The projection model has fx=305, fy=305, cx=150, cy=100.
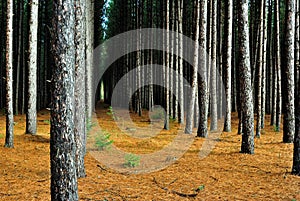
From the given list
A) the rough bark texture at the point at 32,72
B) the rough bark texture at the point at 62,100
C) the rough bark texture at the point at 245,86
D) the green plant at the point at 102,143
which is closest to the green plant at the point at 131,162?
the green plant at the point at 102,143

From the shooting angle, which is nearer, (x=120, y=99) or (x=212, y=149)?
(x=212, y=149)

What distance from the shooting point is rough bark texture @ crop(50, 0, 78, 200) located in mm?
4551

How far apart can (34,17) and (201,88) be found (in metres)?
7.86

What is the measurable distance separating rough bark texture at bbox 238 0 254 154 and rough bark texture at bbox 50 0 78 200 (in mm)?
6957

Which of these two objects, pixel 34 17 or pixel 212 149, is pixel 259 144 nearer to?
pixel 212 149

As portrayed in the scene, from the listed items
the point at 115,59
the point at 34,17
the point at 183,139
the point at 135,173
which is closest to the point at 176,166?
the point at 135,173

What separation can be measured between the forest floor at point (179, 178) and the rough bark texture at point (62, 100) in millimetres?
1499

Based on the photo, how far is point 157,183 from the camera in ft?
23.4

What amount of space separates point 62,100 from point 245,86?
7124mm

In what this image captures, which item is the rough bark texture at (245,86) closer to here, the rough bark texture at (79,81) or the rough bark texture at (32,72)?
the rough bark texture at (79,81)

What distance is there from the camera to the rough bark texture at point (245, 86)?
10.1 m

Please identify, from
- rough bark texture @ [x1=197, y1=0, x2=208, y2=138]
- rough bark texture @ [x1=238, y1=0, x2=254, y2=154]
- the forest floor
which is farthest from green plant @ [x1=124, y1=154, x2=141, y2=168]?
rough bark texture @ [x1=197, y1=0, x2=208, y2=138]

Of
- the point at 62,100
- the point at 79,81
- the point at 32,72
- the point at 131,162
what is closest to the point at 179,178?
the point at 131,162

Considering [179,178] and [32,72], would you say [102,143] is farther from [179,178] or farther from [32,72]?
[32,72]
